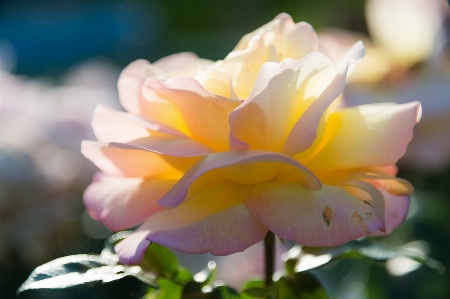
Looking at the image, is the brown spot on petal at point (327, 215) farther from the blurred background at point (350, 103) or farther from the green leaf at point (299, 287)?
the blurred background at point (350, 103)

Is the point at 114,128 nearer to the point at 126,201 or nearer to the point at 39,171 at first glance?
the point at 126,201

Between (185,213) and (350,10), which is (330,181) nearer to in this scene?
(185,213)

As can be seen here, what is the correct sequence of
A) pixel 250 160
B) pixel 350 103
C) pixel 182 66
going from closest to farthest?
pixel 250 160 → pixel 182 66 → pixel 350 103

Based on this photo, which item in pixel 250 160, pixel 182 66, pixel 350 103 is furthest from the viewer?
pixel 350 103

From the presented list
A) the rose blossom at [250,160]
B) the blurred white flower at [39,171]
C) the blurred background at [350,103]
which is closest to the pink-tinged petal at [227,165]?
the rose blossom at [250,160]

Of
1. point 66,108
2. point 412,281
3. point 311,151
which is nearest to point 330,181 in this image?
point 311,151

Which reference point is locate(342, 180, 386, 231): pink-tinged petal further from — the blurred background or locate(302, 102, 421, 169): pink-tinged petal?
the blurred background

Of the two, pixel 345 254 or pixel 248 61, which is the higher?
pixel 248 61

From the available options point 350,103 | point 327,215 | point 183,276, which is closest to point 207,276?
point 183,276
